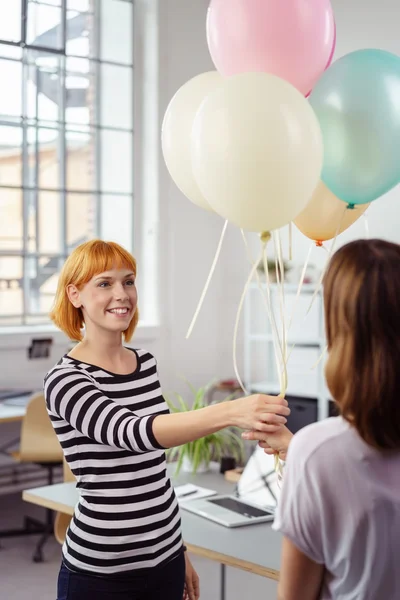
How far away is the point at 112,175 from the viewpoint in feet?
20.6

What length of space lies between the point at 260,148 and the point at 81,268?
0.58 meters

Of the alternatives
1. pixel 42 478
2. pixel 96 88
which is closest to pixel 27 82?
pixel 96 88

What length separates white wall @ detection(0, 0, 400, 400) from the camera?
5996 mm

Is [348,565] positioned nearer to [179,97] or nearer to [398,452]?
[398,452]

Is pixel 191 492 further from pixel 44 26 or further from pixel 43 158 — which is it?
pixel 44 26

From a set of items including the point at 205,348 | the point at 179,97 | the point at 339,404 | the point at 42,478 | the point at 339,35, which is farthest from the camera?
the point at 205,348

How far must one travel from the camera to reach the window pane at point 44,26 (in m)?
5.78

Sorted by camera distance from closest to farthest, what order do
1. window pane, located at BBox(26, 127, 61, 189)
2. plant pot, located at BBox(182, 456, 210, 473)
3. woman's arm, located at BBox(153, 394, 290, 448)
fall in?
woman's arm, located at BBox(153, 394, 290, 448) < plant pot, located at BBox(182, 456, 210, 473) < window pane, located at BBox(26, 127, 61, 189)

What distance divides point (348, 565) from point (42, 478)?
15.2 ft

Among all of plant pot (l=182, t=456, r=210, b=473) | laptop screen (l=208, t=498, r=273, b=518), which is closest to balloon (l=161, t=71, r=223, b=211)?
laptop screen (l=208, t=498, r=273, b=518)

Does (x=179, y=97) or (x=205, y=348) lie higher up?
(x=179, y=97)

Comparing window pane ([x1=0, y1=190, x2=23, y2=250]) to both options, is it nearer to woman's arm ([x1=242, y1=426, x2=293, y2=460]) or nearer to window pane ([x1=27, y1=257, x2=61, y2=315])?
window pane ([x1=27, y1=257, x2=61, y2=315])

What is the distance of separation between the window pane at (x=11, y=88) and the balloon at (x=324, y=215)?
3.98 metres

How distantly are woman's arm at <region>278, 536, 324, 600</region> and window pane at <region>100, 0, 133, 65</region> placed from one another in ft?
17.9
